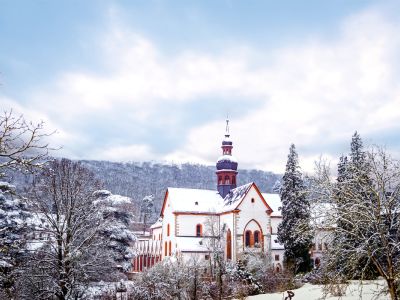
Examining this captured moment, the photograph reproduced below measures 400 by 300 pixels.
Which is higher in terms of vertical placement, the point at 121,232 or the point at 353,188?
the point at 353,188

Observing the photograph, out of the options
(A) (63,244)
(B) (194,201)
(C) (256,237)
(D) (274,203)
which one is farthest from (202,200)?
(A) (63,244)

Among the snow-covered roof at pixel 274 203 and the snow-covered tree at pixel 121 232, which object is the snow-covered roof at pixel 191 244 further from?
the snow-covered tree at pixel 121 232

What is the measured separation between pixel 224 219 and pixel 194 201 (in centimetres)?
463

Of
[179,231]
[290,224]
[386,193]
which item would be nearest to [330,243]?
[386,193]

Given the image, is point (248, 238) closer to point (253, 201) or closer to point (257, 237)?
point (257, 237)

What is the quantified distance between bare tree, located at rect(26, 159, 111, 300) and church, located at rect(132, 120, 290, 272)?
2866cm

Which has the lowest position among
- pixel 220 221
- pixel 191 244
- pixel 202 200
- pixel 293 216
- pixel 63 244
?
pixel 63 244

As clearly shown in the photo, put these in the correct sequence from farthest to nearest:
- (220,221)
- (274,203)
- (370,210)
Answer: (274,203)
(220,221)
(370,210)

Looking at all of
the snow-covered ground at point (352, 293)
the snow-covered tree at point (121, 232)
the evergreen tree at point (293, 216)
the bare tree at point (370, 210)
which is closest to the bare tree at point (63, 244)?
the bare tree at point (370, 210)

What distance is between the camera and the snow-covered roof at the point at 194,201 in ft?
171

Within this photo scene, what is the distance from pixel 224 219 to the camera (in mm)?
50719

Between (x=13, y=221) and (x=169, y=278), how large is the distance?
9926 millimetres

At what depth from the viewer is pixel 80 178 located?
20.2 metres

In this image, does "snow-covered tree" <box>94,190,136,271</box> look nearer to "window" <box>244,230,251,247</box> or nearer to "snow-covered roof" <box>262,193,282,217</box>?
"window" <box>244,230,251,247</box>
